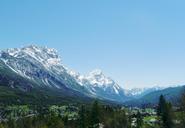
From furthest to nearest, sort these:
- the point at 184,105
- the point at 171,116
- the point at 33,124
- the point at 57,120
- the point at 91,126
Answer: the point at 33,124 < the point at 57,120 < the point at 91,126 < the point at 171,116 < the point at 184,105

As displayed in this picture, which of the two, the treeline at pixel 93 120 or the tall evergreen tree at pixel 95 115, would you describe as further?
the treeline at pixel 93 120

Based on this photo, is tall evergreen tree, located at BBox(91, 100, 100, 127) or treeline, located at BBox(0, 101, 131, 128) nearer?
tall evergreen tree, located at BBox(91, 100, 100, 127)

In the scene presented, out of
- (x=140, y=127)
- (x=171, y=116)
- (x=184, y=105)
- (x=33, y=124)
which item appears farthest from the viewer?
(x=33, y=124)

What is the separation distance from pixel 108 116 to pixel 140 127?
1616 centimetres

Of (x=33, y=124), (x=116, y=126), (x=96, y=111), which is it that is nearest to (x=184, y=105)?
(x=96, y=111)

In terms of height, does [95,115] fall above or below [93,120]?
above

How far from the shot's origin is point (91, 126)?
155 m

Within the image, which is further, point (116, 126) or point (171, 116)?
point (116, 126)

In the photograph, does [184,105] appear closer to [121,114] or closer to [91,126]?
[91,126]

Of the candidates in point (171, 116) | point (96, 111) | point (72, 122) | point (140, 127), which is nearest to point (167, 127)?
point (171, 116)

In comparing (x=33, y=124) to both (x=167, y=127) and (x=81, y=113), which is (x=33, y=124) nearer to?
(x=81, y=113)

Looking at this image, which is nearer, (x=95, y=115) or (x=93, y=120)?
(x=93, y=120)

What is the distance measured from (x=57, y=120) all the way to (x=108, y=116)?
24291mm

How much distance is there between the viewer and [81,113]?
173000mm
